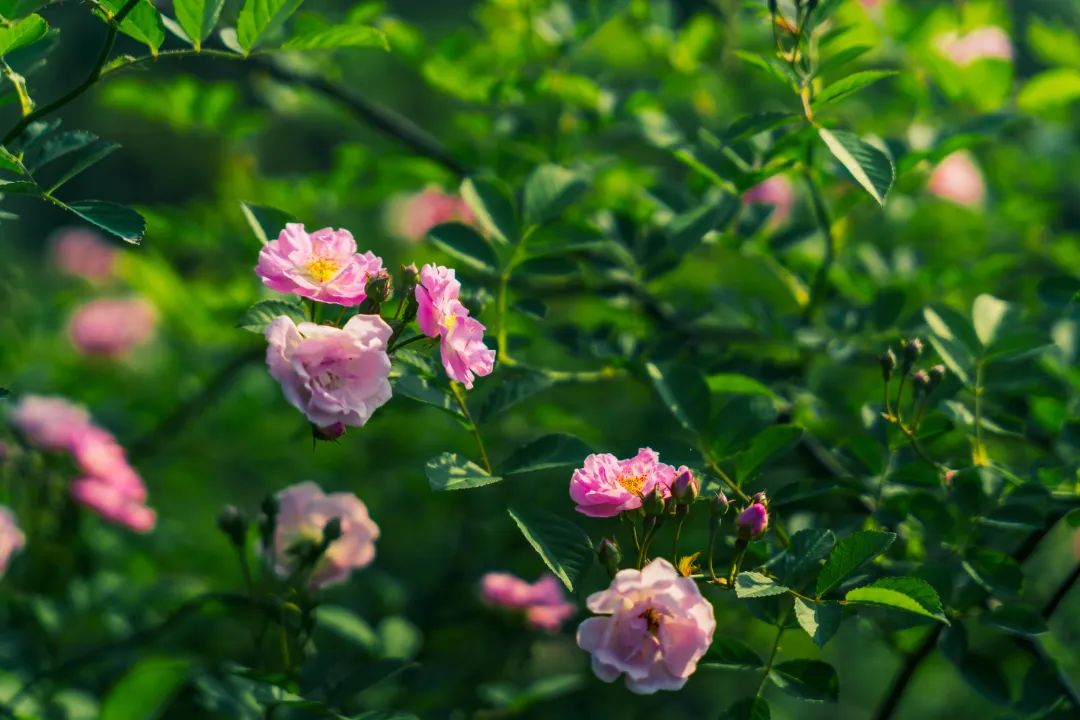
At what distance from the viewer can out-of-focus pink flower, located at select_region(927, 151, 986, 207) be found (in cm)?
211

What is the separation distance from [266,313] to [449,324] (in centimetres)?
13

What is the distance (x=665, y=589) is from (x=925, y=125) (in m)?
1.07

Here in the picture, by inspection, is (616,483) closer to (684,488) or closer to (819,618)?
(684,488)

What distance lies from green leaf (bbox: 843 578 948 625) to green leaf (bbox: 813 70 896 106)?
0.39m

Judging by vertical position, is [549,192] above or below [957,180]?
above

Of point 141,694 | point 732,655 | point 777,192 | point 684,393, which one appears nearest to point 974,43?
point 777,192

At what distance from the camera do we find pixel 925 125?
62.7 inches

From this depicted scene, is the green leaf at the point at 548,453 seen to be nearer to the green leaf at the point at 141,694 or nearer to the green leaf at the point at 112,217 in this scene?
the green leaf at the point at 112,217

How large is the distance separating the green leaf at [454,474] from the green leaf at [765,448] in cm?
22

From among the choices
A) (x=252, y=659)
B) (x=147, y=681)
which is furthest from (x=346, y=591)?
(x=147, y=681)

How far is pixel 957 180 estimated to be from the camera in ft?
7.14

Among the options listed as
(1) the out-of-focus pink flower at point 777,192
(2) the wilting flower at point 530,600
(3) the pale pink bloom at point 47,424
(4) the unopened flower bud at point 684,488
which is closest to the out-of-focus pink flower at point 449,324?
(4) the unopened flower bud at point 684,488

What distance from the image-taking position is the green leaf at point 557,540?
2.62ft

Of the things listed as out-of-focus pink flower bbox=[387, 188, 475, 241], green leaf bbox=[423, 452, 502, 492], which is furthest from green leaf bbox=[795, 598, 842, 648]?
out-of-focus pink flower bbox=[387, 188, 475, 241]
